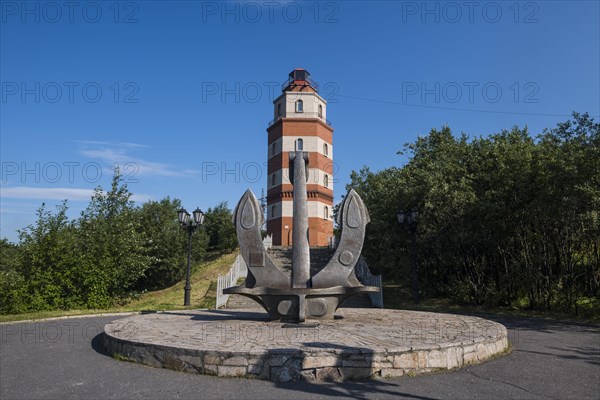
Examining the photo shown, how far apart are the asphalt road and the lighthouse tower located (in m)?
23.9

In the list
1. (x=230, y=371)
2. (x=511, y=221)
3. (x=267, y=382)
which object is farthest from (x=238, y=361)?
(x=511, y=221)

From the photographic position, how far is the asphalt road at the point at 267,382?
452 centimetres

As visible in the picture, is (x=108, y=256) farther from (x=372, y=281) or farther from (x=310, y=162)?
(x=310, y=162)

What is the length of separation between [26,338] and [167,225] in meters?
24.3

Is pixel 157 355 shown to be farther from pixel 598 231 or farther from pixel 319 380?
pixel 598 231

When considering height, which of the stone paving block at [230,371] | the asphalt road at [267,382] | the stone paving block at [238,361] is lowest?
the asphalt road at [267,382]

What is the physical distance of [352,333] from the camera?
263 inches

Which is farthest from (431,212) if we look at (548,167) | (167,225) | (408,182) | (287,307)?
(167,225)

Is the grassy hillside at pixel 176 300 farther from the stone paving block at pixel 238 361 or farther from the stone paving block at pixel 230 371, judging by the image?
the stone paving block at pixel 238 361

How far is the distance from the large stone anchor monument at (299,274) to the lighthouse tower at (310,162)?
21.8 meters

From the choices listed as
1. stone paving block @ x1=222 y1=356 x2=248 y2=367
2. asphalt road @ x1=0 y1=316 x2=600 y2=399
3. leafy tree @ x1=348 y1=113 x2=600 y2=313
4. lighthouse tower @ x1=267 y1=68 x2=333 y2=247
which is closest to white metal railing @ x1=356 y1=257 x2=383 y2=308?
leafy tree @ x1=348 y1=113 x2=600 y2=313

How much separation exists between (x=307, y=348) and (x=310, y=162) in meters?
26.0

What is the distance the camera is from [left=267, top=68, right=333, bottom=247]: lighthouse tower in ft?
101

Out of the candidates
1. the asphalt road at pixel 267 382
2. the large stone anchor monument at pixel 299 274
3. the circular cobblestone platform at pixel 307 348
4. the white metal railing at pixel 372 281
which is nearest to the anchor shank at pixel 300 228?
the large stone anchor monument at pixel 299 274
